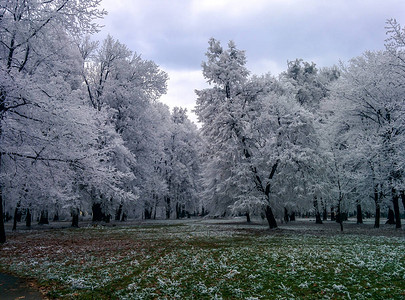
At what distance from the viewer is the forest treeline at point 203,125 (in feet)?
42.6

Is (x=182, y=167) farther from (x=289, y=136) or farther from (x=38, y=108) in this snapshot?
(x=38, y=108)

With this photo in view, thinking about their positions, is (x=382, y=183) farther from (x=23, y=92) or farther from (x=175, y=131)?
(x=175, y=131)

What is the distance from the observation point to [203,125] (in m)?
26.7

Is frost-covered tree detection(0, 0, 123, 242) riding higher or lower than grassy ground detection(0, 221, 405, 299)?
higher

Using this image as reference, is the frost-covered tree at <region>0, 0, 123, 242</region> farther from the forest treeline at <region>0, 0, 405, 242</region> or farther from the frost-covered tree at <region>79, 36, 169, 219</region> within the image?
the frost-covered tree at <region>79, 36, 169, 219</region>

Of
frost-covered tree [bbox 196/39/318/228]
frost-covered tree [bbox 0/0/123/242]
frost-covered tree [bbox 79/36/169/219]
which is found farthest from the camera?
frost-covered tree [bbox 79/36/169/219]

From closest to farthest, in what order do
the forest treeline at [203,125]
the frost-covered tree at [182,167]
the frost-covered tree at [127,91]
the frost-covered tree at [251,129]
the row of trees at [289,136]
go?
the forest treeline at [203,125] < the row of trees at [289,136] < the frost-covered tree at [251,129] < the frost-covered tree at [127,91] < the frost-covered tree at [182,167]

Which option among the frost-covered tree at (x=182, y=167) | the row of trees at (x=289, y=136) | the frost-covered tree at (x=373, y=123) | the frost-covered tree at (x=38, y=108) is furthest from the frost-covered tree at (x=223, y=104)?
the frost-covered tree at (x=182, y=167)

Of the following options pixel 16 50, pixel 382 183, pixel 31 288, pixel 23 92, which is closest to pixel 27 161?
pixel 23 92

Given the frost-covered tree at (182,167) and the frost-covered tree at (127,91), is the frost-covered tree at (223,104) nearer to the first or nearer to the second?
the frost-covered tree at (127,91)

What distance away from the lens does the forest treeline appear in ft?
42.6

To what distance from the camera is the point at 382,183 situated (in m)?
23.6

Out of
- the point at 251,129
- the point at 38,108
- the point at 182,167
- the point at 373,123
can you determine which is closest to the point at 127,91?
the point at 251,129

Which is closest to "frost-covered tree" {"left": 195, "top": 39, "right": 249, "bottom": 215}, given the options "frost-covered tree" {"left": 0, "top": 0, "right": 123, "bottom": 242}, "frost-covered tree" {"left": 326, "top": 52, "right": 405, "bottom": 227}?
"frost-covered tree" {"left": 326, "top": 52, "right": 405, "bottom": 227}
